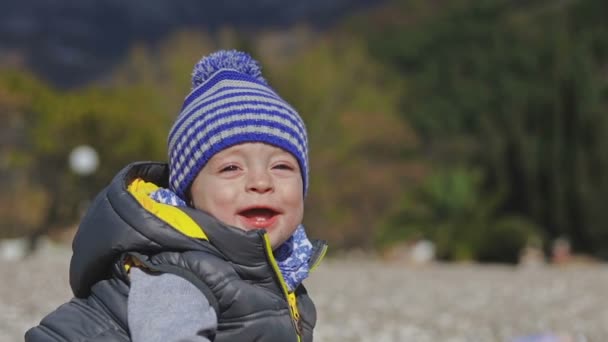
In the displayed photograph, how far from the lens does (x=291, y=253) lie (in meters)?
1.99

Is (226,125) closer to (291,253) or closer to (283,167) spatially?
(283,167)

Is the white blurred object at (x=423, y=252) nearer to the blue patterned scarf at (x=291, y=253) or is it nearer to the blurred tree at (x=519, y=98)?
the blurred tree at (x=519, y=98)

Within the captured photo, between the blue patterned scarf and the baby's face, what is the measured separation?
0.06 metres

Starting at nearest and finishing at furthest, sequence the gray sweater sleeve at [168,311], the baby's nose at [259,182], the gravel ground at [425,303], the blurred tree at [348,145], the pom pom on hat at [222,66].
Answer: the gray sweater sleeve at [168,311] → the baby's nose at [259,182] → the pom pom on hat at [222,66] → the gravel ground at [425,303] → the blurred tree at [348,145]

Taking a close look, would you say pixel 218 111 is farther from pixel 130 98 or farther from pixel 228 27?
pixel 228 27

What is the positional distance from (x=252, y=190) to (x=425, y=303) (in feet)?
23.6

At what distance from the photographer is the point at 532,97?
2456cm

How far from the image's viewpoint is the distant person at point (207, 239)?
164 cm

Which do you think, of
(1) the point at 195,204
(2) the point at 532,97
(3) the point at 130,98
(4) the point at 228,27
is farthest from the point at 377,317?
(4) the point at 228,27

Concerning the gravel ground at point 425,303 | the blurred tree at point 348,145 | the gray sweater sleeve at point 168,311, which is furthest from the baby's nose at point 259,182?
the blurred tree at point 348,145

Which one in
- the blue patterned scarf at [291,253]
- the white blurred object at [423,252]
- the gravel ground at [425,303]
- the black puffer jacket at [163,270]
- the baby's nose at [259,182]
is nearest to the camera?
the black puffer jacket at [163,270]

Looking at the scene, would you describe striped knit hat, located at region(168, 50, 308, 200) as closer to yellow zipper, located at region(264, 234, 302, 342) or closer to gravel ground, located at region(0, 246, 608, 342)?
yellow zipper, located at region(264, 234, 302, 342)

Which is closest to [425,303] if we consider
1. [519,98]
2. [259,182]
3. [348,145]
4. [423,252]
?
[259,182]

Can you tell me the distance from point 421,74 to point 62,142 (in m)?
18.9
